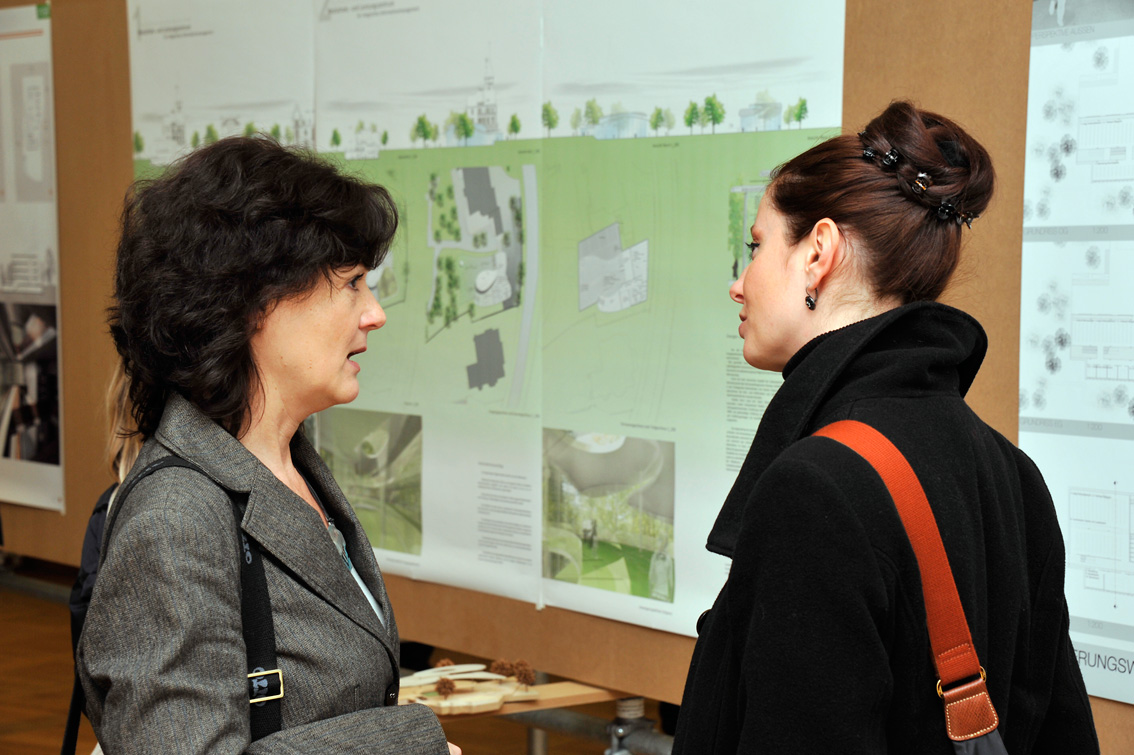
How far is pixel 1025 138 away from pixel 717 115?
77 centimetres

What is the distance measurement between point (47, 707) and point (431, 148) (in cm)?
304

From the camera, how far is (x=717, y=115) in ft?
9.02

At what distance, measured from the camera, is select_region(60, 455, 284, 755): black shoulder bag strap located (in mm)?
1389

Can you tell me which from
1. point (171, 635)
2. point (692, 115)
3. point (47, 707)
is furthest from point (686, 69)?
point (47, 707)

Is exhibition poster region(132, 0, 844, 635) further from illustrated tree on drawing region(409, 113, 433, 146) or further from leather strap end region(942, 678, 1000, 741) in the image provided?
leather strap end region(942, 678, 1000, 741)

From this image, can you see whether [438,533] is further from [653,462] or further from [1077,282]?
[1077,282]

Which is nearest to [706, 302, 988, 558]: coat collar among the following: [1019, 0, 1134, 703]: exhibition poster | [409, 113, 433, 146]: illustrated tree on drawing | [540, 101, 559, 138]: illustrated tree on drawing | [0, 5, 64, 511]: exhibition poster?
[1019, 0, 1134, 703]: exhibition poster

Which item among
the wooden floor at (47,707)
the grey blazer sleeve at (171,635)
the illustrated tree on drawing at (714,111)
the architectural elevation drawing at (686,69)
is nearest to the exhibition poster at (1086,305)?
the architectural elevation drawing at (686,69)

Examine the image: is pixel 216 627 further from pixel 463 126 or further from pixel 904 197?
pixel 463 126

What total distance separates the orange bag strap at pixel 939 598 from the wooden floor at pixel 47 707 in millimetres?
2734

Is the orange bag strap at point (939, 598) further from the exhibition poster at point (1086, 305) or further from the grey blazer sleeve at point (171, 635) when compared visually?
the exhibition poster at point (1086, 305)

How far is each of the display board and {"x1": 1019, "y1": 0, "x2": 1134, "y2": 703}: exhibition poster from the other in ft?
0.16

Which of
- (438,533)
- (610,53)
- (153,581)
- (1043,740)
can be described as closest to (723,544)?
(1043,740)

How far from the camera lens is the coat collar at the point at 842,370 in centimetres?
131
